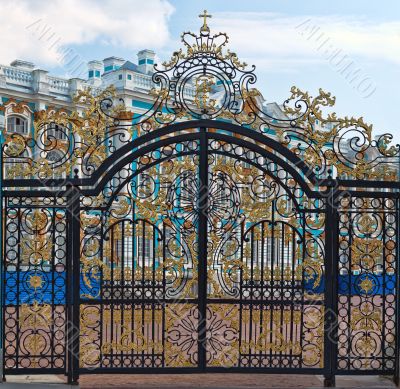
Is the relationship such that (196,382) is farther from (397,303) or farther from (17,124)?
(17,124)

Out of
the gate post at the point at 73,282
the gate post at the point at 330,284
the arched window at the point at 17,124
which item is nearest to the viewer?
the gate post at the point at 73,282

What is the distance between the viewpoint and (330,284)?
5414mm

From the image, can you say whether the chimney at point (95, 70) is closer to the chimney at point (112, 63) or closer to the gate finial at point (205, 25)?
the chimney at point (112, 63)

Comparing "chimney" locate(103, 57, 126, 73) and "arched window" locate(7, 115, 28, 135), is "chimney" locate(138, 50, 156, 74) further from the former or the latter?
"arched window" locate(7, 115, 28, 135)

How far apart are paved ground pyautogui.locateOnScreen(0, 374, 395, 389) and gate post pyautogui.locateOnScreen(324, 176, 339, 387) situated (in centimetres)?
32

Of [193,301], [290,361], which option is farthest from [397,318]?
[193,301]

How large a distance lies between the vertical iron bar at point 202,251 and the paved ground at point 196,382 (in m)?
0.41

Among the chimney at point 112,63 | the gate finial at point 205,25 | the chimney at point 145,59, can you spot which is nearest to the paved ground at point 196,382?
the gate finial at point 205,25

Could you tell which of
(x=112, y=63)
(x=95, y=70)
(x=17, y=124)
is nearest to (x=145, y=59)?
(x=112, y=63)

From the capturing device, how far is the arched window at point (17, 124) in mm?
13453

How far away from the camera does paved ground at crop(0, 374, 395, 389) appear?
5488 millimetres

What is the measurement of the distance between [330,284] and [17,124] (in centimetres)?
985

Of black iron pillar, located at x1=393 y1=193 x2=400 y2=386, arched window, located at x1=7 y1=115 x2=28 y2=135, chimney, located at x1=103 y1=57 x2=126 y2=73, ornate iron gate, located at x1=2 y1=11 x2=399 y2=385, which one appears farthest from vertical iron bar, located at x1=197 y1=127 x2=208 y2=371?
chimney, located at x1=103 y1=57 x2=126 y2=73

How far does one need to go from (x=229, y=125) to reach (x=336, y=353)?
2.08 meters
